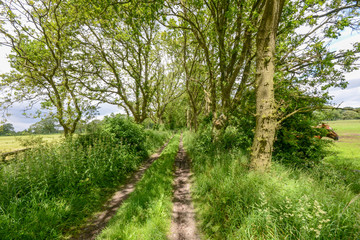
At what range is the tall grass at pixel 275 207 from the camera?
1813 mm

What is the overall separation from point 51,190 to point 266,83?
23.6ft

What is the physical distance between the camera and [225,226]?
280 centimetres

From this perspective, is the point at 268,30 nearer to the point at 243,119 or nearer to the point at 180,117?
the point at 243,119

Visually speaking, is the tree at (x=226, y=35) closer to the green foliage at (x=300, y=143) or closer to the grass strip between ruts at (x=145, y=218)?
the green foliage at (x=300, y=143)

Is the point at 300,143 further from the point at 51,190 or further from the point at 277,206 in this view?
the point at 51,190

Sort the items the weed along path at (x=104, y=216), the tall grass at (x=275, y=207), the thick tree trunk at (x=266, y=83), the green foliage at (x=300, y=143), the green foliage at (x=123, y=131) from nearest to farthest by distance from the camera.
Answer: the tall grass at (x=275, y=207), the weed along path at (x=104, y=216), the thick tree trunk at (x=266, y=83), the green foliage at (x=300, y=143), the green foliage at (x=123, y=131)

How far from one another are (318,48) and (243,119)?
12.1ft

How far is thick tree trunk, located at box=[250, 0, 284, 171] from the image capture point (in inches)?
127

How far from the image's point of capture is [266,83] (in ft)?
10.7

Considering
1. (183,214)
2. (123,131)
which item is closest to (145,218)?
(183,214)

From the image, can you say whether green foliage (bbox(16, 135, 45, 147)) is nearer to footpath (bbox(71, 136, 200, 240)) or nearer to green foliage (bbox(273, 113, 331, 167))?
footpath (bbox(71, 136, 200, 240))

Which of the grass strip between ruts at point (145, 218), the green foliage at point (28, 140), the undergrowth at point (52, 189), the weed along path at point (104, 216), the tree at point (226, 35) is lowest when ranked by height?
the weed along path at point (104, 216)

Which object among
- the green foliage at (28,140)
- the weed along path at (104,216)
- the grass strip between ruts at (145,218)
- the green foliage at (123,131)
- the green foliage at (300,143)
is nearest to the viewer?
the grass strip between ruts at (145,218)

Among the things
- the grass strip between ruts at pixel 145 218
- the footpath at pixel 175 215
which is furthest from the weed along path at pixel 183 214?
the grass strip between ruts at pixel 145 218
